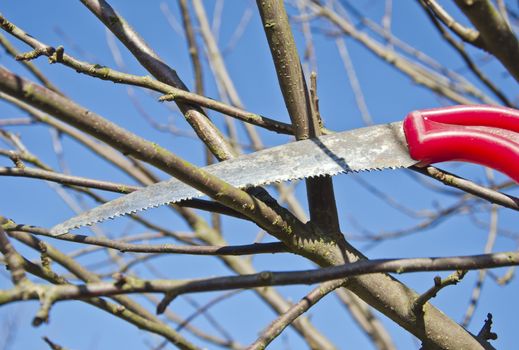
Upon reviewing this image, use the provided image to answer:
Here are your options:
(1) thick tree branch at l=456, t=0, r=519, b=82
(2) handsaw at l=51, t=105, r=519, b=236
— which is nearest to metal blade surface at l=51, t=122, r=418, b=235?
(2) handsaw at l=51, t=105, r=519, b=236

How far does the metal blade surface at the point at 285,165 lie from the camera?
0.95 meters

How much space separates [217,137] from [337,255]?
31cm

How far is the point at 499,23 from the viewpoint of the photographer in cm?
65

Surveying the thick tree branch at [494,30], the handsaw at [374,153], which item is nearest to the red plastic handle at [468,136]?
the handsaw at [374,153]

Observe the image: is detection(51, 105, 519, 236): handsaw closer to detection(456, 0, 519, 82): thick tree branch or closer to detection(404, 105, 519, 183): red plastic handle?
detection(404, 105, 519, 183): red plastic handle

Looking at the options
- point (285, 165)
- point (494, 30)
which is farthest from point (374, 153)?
point (494, 30)

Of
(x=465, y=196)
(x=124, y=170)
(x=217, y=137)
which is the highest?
(x=465, y=196)

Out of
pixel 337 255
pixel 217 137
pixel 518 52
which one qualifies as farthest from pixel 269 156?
pixel 518 52

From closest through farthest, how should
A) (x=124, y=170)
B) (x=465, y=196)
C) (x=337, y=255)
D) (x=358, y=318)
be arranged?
(x=337, y=255), (x=124, y=170), (x=358, y=318), (x=465, y=196)

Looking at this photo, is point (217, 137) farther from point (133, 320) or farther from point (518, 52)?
point (518, 52)

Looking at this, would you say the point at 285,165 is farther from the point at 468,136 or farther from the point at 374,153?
the point at 468,136

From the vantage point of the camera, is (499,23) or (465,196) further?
(465,196)

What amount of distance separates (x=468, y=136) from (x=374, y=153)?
0.18 m

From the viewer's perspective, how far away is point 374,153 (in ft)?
3.39
